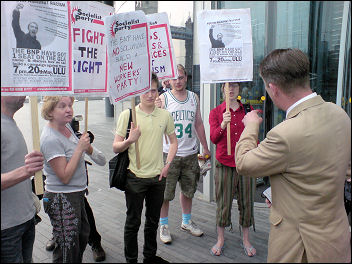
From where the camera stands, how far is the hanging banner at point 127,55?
7.01 feet

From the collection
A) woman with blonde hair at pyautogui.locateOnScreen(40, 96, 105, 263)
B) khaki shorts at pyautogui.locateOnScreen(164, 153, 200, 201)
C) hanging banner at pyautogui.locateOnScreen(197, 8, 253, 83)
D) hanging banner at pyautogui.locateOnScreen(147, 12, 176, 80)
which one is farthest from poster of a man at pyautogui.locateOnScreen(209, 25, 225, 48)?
woman with blonde hair at pyautogui.locateOnScreen(40, 96, 105, 263)

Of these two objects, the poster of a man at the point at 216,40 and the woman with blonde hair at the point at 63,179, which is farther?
the poster of a man at the point at 216,40

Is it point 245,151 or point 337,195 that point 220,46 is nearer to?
point 245,151

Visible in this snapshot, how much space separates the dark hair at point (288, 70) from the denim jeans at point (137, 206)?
1.48 meters

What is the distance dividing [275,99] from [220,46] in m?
1.58

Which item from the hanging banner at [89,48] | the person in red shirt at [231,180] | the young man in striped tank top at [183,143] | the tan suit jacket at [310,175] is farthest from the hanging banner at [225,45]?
the tan suit jacket at [310,175]

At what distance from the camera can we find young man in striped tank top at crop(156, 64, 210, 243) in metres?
3.54

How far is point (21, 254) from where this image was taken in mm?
1672

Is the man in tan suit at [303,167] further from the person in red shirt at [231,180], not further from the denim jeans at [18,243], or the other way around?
the person in red shirt at [231,180]

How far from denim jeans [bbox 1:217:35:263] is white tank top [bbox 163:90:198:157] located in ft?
6.38

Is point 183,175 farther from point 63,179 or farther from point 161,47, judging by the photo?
point 63,179

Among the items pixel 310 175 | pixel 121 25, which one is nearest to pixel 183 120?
pixel 121 25

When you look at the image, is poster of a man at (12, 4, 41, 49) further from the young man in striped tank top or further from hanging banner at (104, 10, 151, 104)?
the young man in striped tank top

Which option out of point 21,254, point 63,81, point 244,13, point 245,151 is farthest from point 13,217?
point 244,13
